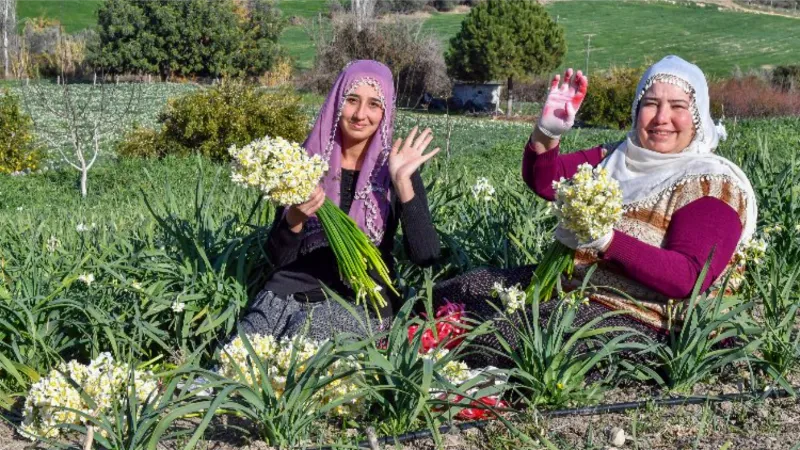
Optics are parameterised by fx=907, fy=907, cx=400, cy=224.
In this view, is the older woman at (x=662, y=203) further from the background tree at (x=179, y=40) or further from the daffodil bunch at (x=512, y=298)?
the background tree at (x=179, y=40)

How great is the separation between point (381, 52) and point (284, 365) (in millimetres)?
21737

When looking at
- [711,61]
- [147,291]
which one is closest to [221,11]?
[711,61]

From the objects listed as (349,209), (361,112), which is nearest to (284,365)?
(349,209)

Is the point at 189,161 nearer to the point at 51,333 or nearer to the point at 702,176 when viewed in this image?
the point at 51,333

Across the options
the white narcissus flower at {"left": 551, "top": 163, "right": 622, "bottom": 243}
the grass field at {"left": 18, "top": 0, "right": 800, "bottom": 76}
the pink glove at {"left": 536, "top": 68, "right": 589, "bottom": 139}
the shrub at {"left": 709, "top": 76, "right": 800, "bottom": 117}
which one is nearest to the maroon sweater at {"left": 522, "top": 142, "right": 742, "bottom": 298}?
the white narcissus flower at {"left": 551, "top": 163, "right": 622, "bottom": 243}

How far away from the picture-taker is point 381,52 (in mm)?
23594

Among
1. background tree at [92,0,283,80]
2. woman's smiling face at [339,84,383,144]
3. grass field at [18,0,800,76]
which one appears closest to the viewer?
woman's smiling face at [339,84,383,144]

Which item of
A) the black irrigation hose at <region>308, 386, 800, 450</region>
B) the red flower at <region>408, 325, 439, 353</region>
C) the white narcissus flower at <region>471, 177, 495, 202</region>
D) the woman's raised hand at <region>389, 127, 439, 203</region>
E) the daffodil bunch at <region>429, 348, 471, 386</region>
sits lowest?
the red flower at <region>408, 325, 439, 353</region>

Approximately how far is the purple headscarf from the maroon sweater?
983 mm

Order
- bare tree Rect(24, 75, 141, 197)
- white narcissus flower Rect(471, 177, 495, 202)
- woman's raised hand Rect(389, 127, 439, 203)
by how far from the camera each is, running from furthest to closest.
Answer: bare tree Rect(24, 75, 141, 197), white narcissus flower Rect(471, 177, 495, 202), woman's raised hand Rect(389, 127, 439, 203)

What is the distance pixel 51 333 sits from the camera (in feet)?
9.91

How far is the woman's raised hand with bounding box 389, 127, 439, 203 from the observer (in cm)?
315

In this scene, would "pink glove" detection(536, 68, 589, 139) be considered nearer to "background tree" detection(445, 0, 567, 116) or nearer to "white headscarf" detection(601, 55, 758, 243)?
"white headscarf" detection(601, 55, 758, 243)

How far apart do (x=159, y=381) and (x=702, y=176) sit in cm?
176
